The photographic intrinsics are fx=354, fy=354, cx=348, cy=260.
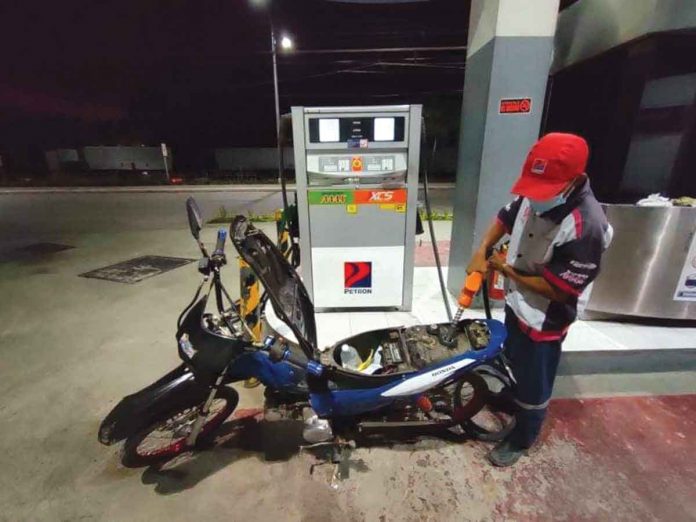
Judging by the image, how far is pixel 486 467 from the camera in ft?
6.36

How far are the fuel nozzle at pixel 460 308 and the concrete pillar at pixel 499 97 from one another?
1.19 meters

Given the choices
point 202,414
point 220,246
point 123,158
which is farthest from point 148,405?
point 123,158

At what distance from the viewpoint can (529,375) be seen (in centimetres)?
182

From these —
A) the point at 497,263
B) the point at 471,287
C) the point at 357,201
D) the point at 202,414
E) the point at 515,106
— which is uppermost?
the point at 515,106

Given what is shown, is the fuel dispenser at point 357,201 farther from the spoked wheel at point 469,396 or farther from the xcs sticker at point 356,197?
the spoked wheel at point 469,396

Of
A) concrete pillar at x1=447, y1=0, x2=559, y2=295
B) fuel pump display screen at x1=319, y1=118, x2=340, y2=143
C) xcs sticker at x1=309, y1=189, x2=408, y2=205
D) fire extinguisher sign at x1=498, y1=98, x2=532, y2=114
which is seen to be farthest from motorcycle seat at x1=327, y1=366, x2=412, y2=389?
fire extinguisher sign at x1=498, y1=98, x2=532, y2=114

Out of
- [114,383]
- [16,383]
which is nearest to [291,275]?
[114,383]

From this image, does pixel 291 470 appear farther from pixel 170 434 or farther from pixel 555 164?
pixel 555 164

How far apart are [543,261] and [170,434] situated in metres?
2.19

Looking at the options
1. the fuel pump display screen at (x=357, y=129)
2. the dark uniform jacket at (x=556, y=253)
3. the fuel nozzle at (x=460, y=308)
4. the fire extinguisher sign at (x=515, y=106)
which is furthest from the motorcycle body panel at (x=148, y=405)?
the fire extinguisher sign at (x=515, y=106)

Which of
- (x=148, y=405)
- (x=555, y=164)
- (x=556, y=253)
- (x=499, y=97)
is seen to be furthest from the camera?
(x=499, y=97)

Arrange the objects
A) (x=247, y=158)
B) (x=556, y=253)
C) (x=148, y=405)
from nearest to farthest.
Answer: (x=556, y=253) → (x=148, y=405) → (x=247, y=158)

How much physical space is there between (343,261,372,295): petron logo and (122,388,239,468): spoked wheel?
1425 mm

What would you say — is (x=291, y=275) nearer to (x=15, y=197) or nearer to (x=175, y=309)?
(x=175, y=309)
